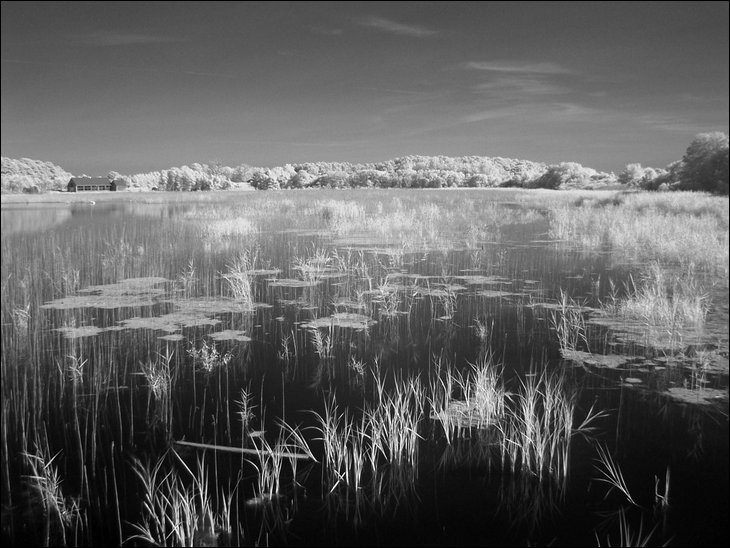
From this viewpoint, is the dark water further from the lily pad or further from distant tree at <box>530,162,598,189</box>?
distant tree at <box>530,162,598,189</box>

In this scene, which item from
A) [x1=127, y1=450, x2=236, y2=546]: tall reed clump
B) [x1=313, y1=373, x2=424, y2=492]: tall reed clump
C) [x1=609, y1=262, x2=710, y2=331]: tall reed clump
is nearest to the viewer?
[x1=127, y1=450, x2=236, y2=546]: tall reed clump

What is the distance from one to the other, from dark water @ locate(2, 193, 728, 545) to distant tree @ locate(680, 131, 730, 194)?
7385mm

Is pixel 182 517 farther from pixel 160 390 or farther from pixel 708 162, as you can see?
pixel 708 162

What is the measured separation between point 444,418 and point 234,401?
2.05 meters

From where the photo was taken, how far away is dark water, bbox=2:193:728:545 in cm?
358

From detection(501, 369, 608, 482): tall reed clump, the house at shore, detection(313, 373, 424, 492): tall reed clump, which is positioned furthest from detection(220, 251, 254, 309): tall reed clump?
the house at shore

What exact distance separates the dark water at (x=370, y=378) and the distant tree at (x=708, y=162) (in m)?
7.39

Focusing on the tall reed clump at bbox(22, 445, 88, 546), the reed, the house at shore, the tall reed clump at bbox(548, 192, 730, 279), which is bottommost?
the tall reed clump at bbox(22, 445, 88, 546)

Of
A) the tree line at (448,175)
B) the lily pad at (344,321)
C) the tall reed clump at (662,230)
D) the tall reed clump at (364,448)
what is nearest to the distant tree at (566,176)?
the tree line at (448,175)

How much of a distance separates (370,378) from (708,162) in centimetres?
1756

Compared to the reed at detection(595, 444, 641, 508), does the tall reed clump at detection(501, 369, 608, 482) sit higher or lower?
higher

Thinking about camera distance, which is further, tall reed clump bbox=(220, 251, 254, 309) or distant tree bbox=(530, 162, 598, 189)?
distant tree bbox=(530, 162, 598, 189)

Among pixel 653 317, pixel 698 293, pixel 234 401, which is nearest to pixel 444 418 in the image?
pixel 234 401

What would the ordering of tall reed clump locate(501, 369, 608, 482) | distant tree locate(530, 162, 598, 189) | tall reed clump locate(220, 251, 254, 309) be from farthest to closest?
distant tree locate(530, 162, 598, 189), tall reed clump locate(220, 251, 254, 309), tall reed clump locate(501, 369, 608, 482)
